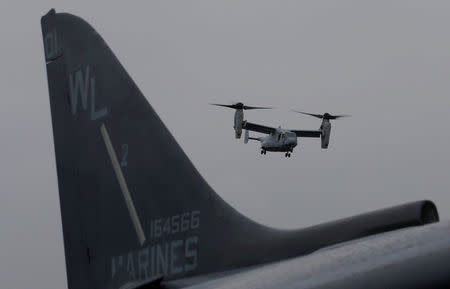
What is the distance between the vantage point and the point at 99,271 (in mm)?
5977

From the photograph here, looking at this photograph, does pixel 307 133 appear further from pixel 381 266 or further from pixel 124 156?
pixel 381 266

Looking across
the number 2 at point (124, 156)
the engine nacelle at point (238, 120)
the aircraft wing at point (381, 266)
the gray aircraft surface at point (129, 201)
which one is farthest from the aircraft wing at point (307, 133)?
the aircraft wing at point (381, 266)

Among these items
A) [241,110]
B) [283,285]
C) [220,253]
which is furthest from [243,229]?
[241,110]

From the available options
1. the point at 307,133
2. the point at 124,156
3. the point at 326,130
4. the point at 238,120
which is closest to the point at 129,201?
the point at 124,156

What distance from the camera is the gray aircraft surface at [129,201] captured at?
5137 mm

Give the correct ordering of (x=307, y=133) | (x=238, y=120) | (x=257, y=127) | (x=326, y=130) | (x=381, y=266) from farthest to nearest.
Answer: (x=307, y=133) < (x=257, y=127) < (x=326, y=130) < (x=238, y=120) < (x=381, y=266)

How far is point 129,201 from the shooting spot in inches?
230

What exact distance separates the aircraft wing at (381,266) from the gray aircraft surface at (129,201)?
1.75m

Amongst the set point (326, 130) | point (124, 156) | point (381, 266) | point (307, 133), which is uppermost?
point (381, 266)

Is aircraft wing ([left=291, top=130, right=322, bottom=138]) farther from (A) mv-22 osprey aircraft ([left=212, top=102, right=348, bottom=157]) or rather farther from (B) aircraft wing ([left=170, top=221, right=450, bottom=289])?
(B) aircraft wing ([left=170, top=221, right=450, bottom=289])

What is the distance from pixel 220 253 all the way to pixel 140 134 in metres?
1.23

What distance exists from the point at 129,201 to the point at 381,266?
386 centimetres

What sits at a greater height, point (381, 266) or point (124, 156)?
point (381, 266)

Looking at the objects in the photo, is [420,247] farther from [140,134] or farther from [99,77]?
[99,77]
